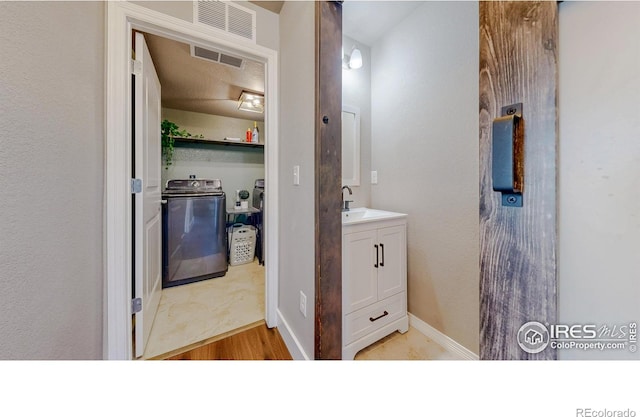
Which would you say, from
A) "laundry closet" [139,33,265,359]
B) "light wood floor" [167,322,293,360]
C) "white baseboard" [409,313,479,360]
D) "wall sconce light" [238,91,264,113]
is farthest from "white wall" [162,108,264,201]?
"white baseboard" [409,313,479,360]

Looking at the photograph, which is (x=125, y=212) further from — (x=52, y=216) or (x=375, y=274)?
(x=375, y=274)

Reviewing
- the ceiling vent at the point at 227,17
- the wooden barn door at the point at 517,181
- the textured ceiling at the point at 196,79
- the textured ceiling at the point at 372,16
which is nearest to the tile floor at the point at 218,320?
the wooden barn door at the point at 517,181

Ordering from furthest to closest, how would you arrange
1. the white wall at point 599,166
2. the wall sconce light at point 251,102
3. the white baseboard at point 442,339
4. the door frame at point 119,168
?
1. the wall sconce light at point 251,102
2. the white baseboard at point 442,339
3. the door frame at point 119,168
4. the white wall at point 599,166

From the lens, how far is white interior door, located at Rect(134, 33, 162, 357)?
1.27 meters

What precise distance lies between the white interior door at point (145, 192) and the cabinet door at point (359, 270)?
1.25 m

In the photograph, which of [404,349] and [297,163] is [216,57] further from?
[404,349]

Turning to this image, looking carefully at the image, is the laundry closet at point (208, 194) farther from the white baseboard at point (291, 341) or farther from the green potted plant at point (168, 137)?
the white baseboard at point (291, 341)

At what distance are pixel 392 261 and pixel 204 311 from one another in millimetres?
1638

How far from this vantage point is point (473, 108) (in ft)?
4.22

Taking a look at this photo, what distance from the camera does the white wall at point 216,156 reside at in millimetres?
3162

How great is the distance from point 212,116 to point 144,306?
2989mm

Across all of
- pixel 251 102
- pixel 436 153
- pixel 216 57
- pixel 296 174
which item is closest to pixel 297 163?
pixel 296 174

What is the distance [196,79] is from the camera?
2311 mm

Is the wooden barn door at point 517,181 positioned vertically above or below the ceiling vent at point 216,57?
below
